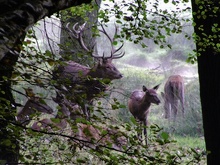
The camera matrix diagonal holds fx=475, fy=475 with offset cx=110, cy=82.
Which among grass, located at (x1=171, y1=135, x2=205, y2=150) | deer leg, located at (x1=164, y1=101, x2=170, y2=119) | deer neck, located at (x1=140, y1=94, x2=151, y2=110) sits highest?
deer neck, located at (x1=140, y1=94, x2=151, y2=110)

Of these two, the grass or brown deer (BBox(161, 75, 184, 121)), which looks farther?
brown deer (BBox(161, 75, 184, 121))

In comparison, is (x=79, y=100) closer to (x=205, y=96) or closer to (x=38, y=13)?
(x=38, y=13)

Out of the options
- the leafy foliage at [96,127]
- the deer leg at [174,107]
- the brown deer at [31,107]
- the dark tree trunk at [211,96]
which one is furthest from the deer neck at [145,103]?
the leafy foliage at [96,127]

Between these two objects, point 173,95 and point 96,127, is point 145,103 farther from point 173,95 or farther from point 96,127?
point 96,127

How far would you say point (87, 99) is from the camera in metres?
3.99

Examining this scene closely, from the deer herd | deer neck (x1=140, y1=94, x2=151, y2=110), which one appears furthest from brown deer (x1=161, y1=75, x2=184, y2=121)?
deer neck (x1=140, y1=94, x2=151, y2=110)

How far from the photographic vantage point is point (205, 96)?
496 centimetres

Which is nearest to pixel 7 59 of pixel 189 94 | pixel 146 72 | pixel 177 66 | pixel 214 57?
pixel 214 57

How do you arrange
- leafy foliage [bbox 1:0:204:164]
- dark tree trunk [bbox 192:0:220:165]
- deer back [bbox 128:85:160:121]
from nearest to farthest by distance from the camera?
leafy foliage [bbox 1:0:204:164], dark tree trunk [bbox 192:0:220:165], deer back [bbox 128:85:160:121]

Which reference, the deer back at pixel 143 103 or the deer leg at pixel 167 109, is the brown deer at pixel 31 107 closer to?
the deer back at pixel 143 103

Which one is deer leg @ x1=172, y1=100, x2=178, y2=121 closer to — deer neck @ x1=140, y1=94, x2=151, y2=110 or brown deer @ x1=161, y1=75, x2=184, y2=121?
brown deer @ x1=161, y1=75, x2=184, y2=121

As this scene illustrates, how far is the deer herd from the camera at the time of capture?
92.5 inches

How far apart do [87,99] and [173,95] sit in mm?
9359

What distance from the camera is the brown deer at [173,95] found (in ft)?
41.4
